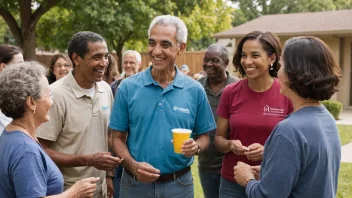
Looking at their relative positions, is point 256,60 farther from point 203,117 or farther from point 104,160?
point 104,160

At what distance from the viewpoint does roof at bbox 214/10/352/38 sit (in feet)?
59.7

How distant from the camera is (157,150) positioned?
331cm

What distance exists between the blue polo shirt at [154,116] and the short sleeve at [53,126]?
427mm

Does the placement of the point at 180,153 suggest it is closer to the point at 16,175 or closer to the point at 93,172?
the point at 93,172

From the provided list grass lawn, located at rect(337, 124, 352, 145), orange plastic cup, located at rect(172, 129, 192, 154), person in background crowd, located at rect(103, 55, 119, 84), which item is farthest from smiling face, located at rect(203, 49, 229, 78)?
grass lawn, located at rect(337, 124, 352, 145)

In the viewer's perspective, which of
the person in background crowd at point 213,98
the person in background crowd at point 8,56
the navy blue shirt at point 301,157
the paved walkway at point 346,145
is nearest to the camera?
the navy blue shirt at point 301,157

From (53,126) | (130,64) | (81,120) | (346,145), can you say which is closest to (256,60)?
(81,120)

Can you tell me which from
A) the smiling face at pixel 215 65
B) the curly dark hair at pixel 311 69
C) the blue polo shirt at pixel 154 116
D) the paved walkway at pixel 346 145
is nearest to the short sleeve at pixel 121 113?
the blue polo shirt at pixel 154 116

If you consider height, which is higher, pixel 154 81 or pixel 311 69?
pixel 311 69

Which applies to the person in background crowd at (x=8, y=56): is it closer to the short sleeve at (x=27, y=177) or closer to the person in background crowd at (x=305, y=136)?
the short sleeve at (x=27, y=177)

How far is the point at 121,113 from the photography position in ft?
11.0

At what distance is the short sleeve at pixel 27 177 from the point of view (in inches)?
91.0

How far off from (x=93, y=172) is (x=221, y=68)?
2088 mm

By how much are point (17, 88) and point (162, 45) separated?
128 cm
